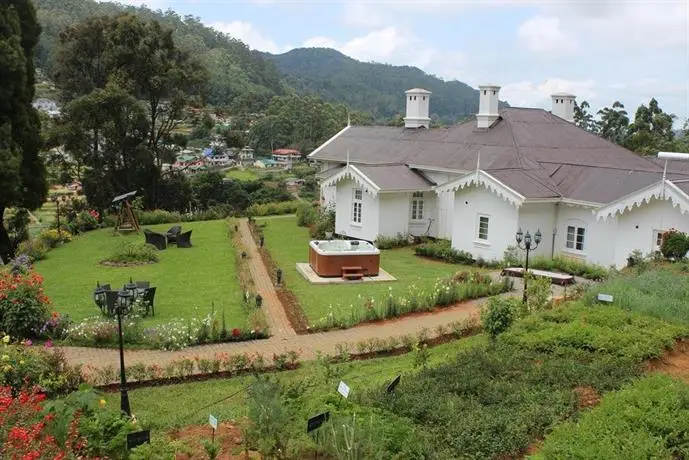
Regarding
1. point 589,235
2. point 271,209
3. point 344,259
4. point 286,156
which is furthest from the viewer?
point 286,156

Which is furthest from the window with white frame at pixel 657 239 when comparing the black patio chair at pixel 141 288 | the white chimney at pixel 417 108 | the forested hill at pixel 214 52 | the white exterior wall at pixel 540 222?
the forested hill at pixel 214 52

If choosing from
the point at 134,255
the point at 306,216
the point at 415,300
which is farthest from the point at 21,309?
the point at 306,216

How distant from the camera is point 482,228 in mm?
23453

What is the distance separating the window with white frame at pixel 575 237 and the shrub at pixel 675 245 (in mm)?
3563

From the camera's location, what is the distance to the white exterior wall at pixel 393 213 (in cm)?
2611

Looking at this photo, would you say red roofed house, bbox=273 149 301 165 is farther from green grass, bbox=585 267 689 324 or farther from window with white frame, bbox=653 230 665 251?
green grass, bbox=585 267 689 324

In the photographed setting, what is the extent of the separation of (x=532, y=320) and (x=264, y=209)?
26238 millimetres

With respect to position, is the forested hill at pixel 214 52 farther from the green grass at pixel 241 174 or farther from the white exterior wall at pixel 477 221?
the white exterior wall at pixel 477 221

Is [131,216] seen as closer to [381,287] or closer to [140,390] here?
[381,287]

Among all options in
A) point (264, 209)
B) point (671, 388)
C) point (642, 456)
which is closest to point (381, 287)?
point (671, 388)

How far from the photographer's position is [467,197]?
78.6 ft

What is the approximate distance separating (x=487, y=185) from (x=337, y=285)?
7.01 metres

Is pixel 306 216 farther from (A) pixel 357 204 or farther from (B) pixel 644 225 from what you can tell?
(B) pixel 644 225

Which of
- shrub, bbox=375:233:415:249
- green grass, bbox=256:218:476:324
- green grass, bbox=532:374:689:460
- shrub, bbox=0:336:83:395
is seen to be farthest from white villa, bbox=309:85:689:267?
shrub, bbox=0:336:83:395
